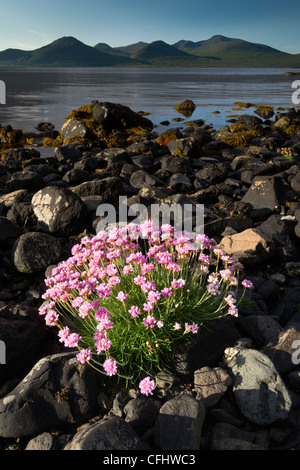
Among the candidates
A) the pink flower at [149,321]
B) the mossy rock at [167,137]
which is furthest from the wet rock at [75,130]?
the pink flower at [149,321]

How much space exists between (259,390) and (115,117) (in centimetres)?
2571

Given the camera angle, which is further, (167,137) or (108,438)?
(167,137)

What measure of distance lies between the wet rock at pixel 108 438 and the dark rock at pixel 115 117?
2541 cm

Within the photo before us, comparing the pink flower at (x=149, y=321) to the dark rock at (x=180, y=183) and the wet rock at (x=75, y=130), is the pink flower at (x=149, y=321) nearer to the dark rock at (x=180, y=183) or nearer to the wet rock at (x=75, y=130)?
the dark rock at (x=180, y=183)

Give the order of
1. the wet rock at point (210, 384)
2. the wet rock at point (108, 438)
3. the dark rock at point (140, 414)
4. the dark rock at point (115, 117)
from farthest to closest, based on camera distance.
Answer: the dark rock at point (115, 117)
the wet rock at point (210, 384)
the dark rock at point (140, 414)
the wet rock at point (108, 438)

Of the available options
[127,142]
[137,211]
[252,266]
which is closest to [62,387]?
[252,266]

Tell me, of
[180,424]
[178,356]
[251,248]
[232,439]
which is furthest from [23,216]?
[232,439]

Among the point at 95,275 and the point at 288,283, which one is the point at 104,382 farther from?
the point at 288,283

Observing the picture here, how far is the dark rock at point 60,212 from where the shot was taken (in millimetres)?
9156

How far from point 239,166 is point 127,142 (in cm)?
825

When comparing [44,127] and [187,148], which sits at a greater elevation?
[44,127]

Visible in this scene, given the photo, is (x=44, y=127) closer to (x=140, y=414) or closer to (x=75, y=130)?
(x=75, y=130)

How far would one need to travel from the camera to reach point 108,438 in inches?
134

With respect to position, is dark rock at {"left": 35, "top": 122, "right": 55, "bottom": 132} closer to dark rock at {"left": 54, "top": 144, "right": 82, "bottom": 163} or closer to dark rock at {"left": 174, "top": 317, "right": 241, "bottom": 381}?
dark rock at {"left": 54, "top": 144, "right": 82, "bottom": 163}
